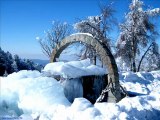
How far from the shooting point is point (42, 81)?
9.68 m

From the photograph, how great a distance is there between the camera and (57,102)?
9.02 m

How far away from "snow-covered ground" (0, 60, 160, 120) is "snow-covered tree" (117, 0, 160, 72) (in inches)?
662

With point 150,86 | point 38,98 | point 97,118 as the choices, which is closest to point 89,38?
point 38,98

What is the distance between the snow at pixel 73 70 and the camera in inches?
393

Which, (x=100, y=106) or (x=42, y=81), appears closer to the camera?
(x=100, y=106)

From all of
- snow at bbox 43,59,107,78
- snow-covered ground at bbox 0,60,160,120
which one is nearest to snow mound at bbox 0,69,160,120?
snow-covered ground at bbox 0,60,160,120

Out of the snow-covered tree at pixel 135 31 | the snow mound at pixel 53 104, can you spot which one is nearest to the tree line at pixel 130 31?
the snow-covered tree at pixel 135 31

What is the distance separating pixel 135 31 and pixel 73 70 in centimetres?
2081

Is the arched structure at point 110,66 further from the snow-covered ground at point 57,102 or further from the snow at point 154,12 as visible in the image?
the snow at point 154,12

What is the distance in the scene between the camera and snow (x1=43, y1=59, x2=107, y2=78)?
9.98m

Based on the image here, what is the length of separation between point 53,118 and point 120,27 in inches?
988

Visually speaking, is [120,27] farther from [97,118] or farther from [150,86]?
[97,118]

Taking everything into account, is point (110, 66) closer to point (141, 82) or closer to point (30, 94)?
point (30, 94)

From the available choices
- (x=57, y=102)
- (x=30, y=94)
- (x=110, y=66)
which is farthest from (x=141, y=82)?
(x=30, y=94)
